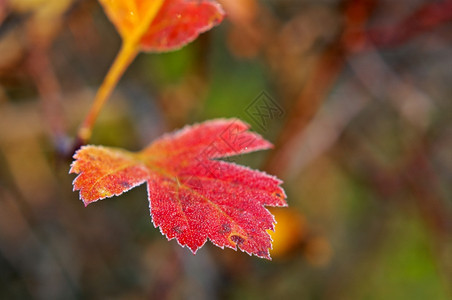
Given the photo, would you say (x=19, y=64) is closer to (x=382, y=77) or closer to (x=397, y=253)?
(x=382, y=77)

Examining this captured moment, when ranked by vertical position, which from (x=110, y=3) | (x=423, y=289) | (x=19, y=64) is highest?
(x=110, y=3)

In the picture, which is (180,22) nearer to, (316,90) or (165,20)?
(165,20)

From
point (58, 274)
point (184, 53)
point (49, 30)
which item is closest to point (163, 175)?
point (49, 30)

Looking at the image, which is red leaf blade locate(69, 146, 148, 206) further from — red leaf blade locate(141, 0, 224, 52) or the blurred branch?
the blurred branch

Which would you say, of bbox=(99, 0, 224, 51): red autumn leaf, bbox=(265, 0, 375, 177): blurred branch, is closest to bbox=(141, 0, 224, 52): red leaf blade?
bbox=(99, 0, 224, 51): red autumn leaf

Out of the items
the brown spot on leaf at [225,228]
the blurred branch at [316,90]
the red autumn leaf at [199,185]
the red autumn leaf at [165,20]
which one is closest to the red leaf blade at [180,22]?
the red autumn leaf at [165,20]
